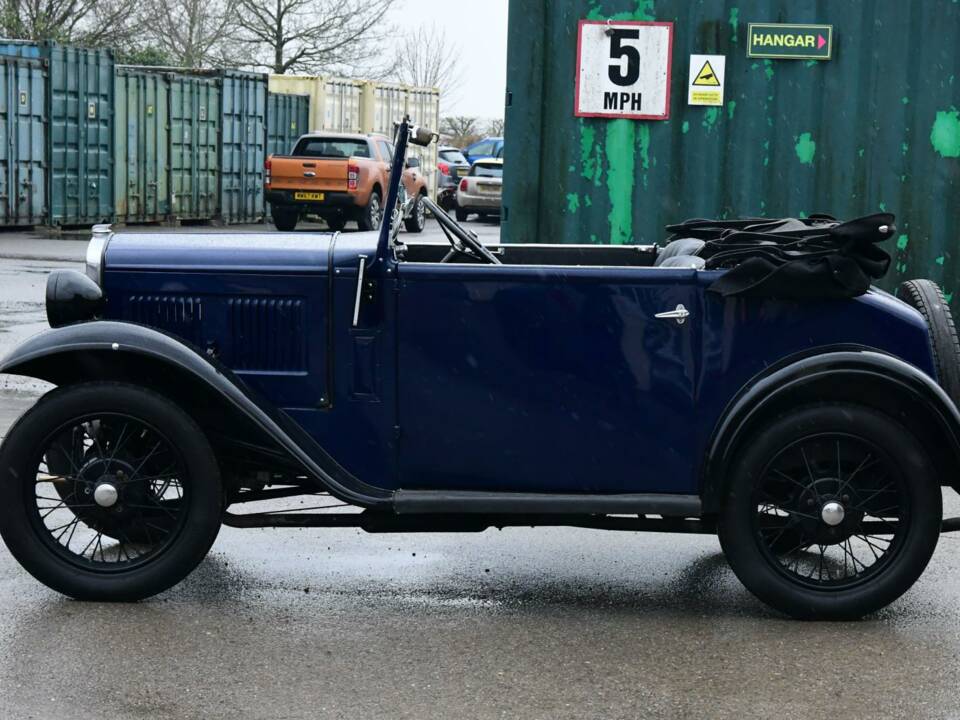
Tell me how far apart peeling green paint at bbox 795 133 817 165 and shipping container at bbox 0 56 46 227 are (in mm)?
15704

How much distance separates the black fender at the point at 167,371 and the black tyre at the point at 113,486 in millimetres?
123

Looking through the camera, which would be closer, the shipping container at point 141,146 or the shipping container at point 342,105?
the shipping container at point 141,146

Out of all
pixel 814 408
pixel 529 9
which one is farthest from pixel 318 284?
pixel 529 9

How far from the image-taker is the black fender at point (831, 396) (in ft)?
15.7

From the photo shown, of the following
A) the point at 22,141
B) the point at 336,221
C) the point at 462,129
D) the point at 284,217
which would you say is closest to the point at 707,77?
the point at 22,141

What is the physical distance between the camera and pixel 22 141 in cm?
2230

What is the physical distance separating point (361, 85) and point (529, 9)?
25.0 meters

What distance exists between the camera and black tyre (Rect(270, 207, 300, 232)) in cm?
2580

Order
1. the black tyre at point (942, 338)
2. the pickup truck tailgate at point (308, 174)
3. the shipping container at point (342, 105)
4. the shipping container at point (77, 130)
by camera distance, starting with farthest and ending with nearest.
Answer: the shipping container at point (342, 105), the pickup truck tailgate at point (308, 174), the shipping container at point (77, 130), the black tyre at point (942, 338)

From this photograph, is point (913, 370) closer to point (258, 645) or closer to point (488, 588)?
point (488, 588)

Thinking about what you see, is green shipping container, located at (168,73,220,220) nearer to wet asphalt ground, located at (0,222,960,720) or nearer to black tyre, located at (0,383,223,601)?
wet asphalt ground, located at (0,222,960,720)

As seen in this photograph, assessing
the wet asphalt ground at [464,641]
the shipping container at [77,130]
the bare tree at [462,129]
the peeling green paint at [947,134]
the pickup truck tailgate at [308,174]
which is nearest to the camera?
the wet asphalt ground at [464,641]

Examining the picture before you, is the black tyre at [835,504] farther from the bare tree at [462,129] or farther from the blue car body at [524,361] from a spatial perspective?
the bare tree at [462,129]

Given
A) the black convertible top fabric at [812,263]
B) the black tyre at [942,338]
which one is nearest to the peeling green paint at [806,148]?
the black tyre at [942,338]
